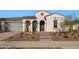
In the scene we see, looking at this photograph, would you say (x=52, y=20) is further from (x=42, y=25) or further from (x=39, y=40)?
(x=39, y=40)

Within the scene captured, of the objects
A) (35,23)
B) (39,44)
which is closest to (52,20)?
(35,23)

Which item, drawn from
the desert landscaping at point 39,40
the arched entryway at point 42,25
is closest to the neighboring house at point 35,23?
the arched entryway at point 42,25

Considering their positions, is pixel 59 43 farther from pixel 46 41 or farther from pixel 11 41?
pixel 11 41

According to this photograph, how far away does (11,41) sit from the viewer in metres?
8.52

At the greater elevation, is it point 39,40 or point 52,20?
point 52,20

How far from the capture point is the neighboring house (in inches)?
332

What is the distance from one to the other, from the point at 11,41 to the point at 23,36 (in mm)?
444

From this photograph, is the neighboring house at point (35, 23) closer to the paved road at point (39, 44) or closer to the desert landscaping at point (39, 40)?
the desert landscaping at point (39, 40)

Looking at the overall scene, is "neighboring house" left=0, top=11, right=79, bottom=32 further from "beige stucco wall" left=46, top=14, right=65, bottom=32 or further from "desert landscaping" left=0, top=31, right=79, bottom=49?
"desert landscaping" left=0, top=31, right=79, bottom=49

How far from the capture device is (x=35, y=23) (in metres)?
8.49

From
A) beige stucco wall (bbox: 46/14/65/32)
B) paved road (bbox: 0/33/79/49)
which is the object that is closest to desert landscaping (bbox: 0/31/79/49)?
paved road (bbox: 0/33/79/49)

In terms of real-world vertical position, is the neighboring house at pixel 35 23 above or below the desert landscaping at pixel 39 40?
above

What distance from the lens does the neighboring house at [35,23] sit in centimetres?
843
